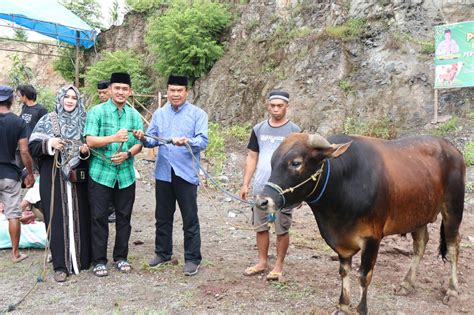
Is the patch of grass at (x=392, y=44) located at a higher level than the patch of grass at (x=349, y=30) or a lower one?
lower

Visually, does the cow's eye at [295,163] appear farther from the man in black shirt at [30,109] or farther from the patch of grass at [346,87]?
the patch of grass at [346,87]

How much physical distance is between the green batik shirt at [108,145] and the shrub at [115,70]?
1654 centimetres

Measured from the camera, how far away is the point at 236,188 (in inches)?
392

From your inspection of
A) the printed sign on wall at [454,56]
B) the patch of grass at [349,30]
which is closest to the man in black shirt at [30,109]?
the printed sign on wall at [454,56]

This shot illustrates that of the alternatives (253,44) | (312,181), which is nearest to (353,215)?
(312,181)

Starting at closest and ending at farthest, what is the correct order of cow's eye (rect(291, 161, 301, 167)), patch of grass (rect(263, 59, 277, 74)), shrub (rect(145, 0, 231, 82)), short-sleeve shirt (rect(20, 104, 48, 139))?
1. cow's eye (rect(291, 161, 301, 167))
2. short-sleeve shirt (rect(20, 104, 48, 139))
3. patch of grass (rect(263, 59, 277, 74))
4. shrub (rect(145, 0, 231, 82))

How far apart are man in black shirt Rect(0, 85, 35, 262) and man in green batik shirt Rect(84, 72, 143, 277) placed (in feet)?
3.40

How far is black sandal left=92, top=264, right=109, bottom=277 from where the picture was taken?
4.72m

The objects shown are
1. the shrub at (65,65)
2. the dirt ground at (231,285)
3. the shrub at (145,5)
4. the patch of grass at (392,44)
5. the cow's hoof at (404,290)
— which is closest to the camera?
the dirt ground at (231,285)

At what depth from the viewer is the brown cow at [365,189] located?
134 inches

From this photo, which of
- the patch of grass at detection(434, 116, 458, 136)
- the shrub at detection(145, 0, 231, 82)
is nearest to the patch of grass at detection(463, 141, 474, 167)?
the patch of grass at detection(434, 116, 458, 136)

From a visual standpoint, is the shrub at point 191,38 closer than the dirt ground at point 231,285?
No

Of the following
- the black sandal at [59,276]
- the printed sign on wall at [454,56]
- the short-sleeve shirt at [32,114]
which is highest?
the printed sign on wall at [454,56]

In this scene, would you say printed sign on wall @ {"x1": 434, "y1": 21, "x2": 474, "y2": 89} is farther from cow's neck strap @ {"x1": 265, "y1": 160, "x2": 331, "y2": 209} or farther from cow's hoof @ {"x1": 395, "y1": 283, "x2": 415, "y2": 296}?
cow's neck strap @ {"x1": 265, "y1": 160, "x2": 331, "y2": 209}
